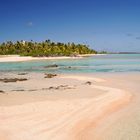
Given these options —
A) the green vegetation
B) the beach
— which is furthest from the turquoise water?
the green vegetation

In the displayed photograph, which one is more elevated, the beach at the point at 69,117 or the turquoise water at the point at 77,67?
the beach at the point at 69,117

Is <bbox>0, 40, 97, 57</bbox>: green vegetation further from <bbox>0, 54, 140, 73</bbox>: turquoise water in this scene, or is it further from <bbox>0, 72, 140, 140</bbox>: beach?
<bbox>0, 72, 140, 140</bbox>: beach

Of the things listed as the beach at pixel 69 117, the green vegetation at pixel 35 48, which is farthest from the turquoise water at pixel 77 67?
the green vegetation at pixel 35 48

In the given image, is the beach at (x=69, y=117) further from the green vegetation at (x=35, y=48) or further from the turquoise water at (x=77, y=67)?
the green vegetation at (x=35, y=48)

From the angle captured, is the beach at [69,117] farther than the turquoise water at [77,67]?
No

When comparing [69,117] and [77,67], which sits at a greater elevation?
[69,117]

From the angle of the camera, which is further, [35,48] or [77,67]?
[35,48]

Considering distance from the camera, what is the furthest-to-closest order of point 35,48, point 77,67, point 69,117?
point 35,48, point 77,67, point 69,117

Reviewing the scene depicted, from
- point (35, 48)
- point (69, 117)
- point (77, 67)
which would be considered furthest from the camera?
point (35, 48)

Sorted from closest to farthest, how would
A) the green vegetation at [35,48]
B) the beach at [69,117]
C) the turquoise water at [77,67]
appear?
the beach at [69,117] < the turquoise water at [77,67] < the green vegetation at [35,48]

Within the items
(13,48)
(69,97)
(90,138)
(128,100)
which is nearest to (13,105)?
(69,97)

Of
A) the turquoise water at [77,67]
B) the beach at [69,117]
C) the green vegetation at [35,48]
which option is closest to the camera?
the beach at [69,117]

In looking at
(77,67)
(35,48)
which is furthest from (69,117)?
(35,48)

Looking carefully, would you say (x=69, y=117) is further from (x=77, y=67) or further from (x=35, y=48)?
(x=35, y=48)
